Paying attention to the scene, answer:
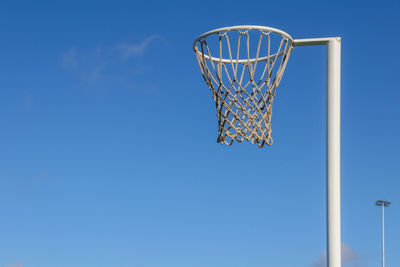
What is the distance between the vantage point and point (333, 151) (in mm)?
7148

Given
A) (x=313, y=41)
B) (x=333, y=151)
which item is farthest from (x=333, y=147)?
(x=313, y=41)

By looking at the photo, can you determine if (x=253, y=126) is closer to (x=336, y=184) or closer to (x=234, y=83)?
(x=234, y=83)

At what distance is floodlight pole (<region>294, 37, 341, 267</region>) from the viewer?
700cm

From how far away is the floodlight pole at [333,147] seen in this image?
7.00 meters

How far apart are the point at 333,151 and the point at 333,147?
0.15 ft

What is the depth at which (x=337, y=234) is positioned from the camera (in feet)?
23.0

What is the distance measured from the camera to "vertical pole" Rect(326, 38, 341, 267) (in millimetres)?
6992

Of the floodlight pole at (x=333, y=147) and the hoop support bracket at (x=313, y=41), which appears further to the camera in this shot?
the hoop support bracket at (x=313, y=41)

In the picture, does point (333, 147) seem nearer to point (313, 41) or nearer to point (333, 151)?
point (333, 151)

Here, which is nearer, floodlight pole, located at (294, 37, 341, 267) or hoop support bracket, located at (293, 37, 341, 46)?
floodlight pole, located at (294, 37, 341, 267)

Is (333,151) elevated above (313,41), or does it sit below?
below

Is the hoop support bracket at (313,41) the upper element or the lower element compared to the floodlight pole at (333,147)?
upper

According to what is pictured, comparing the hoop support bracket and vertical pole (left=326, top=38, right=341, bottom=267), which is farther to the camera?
the hoop support bracket

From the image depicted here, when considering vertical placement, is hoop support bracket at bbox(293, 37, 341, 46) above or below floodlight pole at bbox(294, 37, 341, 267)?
above
